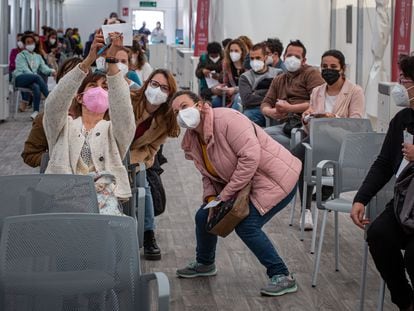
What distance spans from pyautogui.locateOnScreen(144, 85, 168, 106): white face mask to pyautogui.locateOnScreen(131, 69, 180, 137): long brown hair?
0.14 ft

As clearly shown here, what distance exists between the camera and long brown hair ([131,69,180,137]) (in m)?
5.83

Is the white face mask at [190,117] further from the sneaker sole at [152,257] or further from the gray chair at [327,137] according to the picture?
the gray chair at [327,137]

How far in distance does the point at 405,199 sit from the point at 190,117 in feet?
4.66

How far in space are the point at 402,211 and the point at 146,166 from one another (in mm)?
2137

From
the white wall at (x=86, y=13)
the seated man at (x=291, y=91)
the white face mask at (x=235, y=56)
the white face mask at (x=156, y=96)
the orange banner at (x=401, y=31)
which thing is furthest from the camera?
the white wall at (x=86, y=13)

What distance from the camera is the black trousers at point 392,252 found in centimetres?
433

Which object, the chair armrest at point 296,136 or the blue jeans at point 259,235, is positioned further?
the chair armrest at point 296,136

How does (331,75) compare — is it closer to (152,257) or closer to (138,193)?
(152,257)

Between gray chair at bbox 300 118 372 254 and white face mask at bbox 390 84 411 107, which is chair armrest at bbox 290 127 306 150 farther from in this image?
white face mask at bbox 390 84 411 107

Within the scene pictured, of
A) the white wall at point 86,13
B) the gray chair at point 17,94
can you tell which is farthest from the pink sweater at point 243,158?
the white wall at point 86,13

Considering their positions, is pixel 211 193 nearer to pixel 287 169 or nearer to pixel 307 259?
pixel 287 169

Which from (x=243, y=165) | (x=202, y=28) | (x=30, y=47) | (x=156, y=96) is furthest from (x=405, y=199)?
(x=202, y=28)

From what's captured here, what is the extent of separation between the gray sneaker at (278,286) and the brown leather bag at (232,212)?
0.44m

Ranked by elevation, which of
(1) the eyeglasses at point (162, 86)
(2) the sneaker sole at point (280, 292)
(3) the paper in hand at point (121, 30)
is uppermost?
(3) the paper in hand at point (121, 30)
